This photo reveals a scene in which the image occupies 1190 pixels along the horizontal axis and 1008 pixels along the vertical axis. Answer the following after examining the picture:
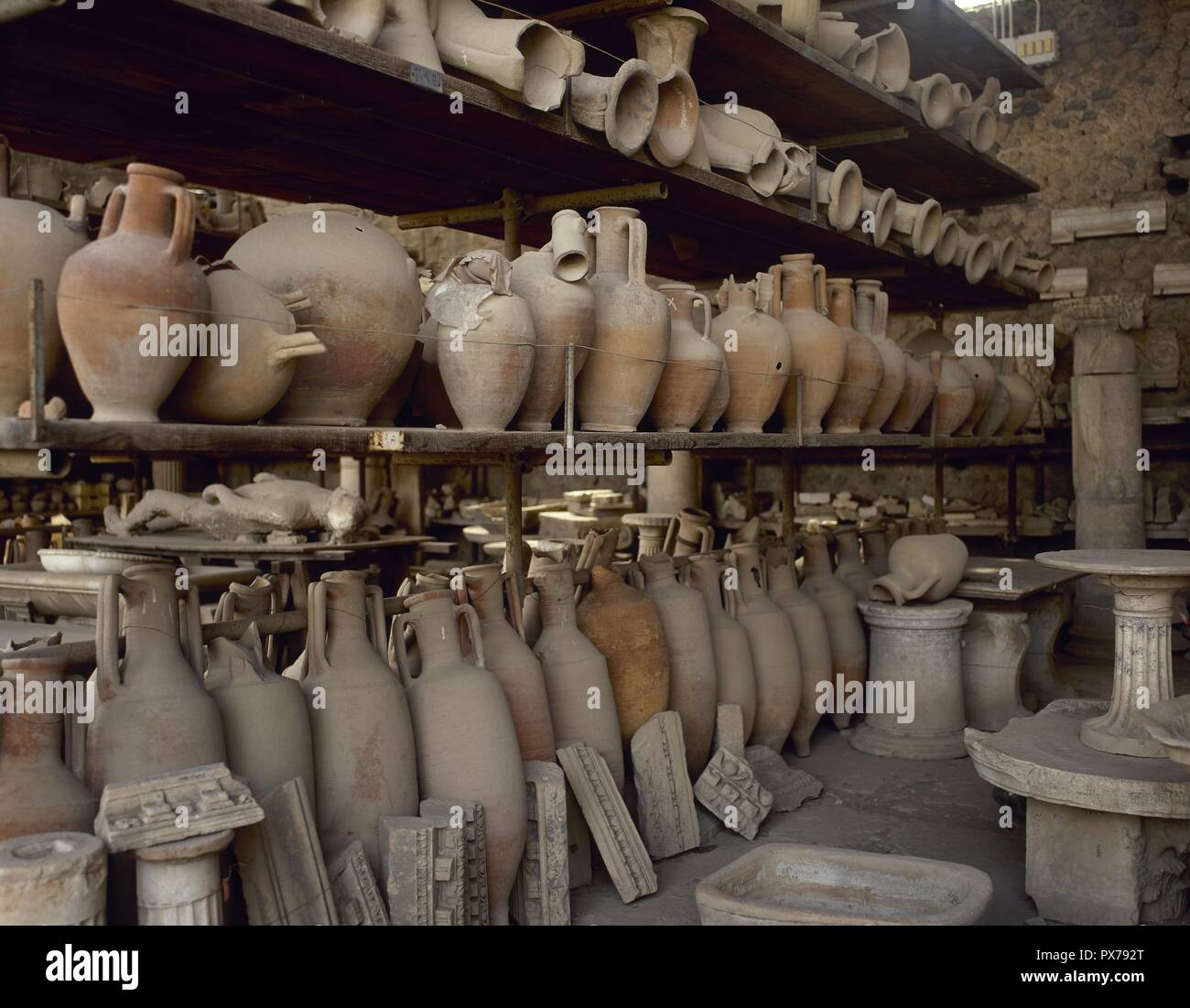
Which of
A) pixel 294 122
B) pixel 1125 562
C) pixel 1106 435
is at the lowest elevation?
pixel 1125 562

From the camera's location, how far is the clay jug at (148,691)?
224 cm

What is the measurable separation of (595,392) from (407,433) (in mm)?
975

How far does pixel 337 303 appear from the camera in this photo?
267cm

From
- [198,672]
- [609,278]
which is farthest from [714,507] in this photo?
[198,672]

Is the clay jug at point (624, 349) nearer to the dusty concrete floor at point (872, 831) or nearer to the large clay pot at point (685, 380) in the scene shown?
the large clay pot at point (685, 380)

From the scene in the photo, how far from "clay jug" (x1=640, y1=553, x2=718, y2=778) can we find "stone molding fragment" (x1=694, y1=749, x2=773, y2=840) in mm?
107

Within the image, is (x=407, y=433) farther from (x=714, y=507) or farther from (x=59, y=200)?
(x=714, y=507)

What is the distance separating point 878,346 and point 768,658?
169 cm

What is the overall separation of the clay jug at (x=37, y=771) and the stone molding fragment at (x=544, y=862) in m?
1.11

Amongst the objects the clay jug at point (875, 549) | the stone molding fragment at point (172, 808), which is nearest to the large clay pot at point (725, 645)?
the clay jug at point (875, 549)

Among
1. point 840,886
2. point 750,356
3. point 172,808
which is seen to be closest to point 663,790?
point 840,886

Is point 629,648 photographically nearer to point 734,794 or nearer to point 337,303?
point 734,794

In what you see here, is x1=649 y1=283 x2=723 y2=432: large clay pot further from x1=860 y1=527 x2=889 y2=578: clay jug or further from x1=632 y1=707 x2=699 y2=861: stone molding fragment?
x1=860 y1=527 x2=889 y2=578: clay jug

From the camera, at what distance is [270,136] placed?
10.7ft
